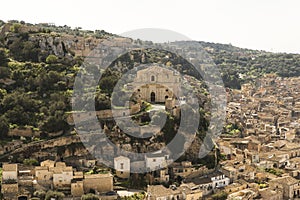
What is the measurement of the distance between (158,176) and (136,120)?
14.9ft

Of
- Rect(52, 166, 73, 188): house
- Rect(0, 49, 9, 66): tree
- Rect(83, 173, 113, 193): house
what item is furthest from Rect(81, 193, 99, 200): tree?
Rect(0, 49, 9, 66): tree

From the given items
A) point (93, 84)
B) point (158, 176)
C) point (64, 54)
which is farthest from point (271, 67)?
point (158, 176)

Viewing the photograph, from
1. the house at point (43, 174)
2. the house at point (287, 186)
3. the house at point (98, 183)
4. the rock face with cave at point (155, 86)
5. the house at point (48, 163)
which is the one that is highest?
the rock face with cave at point (155, 86)

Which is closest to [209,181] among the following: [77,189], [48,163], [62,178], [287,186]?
[287,186]

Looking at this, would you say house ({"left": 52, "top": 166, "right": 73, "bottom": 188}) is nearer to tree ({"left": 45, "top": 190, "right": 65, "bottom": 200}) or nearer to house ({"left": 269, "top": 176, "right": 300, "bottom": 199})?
tree ({"left": 45, "top": 190, "right": 65, "bottom": 200})

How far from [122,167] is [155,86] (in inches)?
355

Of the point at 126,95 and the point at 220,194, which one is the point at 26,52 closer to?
the point at 126,95

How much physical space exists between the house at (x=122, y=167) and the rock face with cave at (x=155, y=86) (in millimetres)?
7922

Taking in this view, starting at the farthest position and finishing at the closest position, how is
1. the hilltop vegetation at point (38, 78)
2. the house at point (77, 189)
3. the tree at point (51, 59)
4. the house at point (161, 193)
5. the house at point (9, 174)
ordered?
the tree at point (51, 59) < the hilltop vegetation at point (38, 78) < the house at point (77, 189) < the house at point (9, 174) < the house at point (161, 193)

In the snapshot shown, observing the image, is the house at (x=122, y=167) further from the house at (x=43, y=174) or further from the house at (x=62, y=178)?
the house at (x=43, y=174)

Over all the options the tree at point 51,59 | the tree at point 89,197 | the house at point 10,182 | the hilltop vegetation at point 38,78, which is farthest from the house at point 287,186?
the tree at point 51,59

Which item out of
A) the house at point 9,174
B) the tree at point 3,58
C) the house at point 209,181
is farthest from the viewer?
the tree at point 3,58

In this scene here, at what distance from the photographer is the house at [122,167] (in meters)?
24.0

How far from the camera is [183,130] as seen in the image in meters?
27.5
